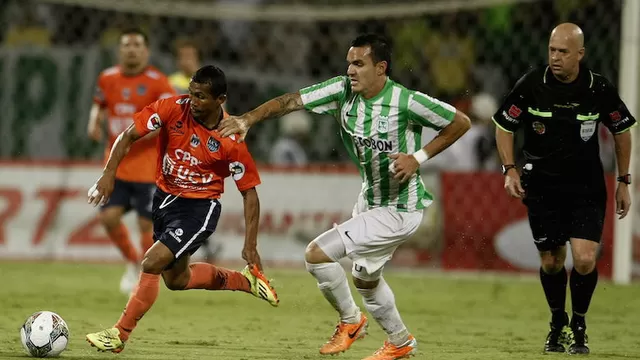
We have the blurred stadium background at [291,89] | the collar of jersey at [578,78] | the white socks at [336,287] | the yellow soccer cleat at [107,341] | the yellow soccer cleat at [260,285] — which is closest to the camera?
the yellow soccer cleat at [107,341]

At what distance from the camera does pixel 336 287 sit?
739cm

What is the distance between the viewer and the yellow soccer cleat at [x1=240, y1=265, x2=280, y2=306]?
7727 millimetres

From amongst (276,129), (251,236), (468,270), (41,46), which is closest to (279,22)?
(276,129)

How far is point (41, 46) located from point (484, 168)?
6.18 m

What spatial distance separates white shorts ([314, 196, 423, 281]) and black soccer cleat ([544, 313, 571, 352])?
1567mm

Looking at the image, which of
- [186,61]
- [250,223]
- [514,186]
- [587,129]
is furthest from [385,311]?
[186,61]

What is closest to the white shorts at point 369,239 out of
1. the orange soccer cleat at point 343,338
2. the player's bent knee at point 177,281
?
the orange soccer cleat at point 343,338

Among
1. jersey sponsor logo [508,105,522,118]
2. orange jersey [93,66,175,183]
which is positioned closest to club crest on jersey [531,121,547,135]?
jersey sponsor logo [508,105,522,118]

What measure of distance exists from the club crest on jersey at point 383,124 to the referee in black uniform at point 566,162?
1.25 metres

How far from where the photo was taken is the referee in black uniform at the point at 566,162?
26.2 ft

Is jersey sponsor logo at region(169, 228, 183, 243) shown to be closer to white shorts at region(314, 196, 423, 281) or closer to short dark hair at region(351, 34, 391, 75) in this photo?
white shorts at region(314, 196, 423, 281)

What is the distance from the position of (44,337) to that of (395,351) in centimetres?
214

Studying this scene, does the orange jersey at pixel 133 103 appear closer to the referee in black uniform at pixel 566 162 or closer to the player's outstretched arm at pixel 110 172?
the player's outstretched arm at pixel 110 172

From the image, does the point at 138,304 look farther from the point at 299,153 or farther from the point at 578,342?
the point at 299,153
